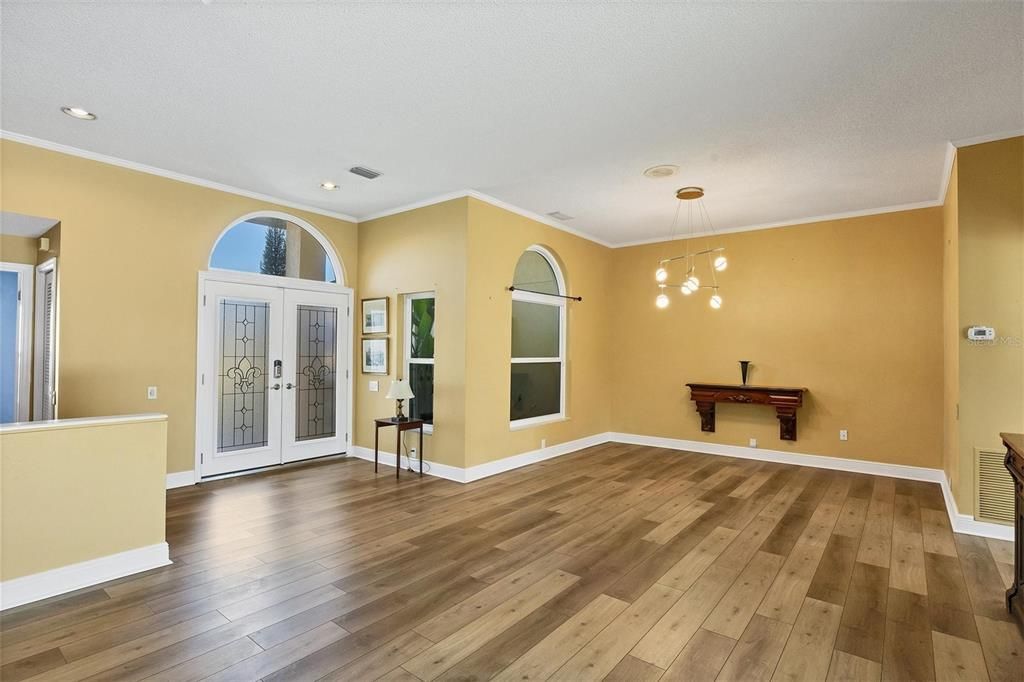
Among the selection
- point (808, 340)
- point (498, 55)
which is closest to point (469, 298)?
point (498, 55)

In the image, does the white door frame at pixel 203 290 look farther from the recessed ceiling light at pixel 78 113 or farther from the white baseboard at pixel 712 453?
the recessed ceiling light at pixel 78 113

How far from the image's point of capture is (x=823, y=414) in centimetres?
598

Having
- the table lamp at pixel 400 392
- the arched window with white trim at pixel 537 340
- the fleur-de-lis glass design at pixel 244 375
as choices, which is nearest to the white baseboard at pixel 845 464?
the arched window with white trim at pixel 537 340

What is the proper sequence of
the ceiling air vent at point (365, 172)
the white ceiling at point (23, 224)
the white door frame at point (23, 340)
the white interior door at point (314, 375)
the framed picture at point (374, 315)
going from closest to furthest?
1. the white ceiling at point (23, 224)
2. the ceiling air vent at point (365, 172)
3. the white door frame at point (23, 340)
4. the white interior door at point (314, 375)
5. the framed picture at point (374, 315)

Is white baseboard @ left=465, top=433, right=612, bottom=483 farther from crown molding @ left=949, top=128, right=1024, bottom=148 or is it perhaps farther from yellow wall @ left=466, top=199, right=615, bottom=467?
crown molding @ left=949, top=128, right=1024, bottom=148

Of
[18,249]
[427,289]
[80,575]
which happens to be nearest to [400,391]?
[427,289]

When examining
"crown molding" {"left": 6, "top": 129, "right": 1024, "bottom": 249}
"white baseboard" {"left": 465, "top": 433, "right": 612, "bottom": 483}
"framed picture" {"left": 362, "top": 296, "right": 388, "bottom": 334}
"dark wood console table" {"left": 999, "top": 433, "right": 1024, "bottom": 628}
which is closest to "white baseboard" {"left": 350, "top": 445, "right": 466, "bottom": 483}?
"white baseboard" {"left": 465, "top": 433, "right": 612, "bottom": 483}

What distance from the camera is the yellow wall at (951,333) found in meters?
3.98

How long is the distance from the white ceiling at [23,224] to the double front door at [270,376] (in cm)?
133

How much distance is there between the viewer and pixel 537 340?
6.49m

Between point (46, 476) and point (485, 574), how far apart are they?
255 centimetres

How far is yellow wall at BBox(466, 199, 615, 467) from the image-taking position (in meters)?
5.31

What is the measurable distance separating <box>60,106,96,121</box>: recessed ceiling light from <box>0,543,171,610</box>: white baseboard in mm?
3043

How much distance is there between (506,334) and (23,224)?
14.9 feet
